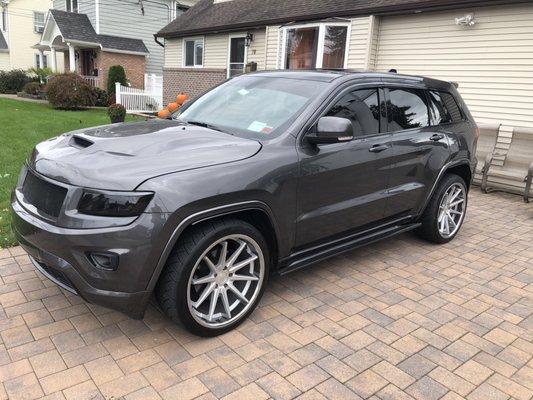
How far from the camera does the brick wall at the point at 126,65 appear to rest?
22531mm

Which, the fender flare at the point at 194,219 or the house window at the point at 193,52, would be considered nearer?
the fender flare at the point at 194,219

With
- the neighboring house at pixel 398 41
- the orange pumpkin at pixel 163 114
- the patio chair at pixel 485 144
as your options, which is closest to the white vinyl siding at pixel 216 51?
the neighboring house at pixel 398 41

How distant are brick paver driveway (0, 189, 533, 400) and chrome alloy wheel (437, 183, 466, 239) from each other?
2.78 feet

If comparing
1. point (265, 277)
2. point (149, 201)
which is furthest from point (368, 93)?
point (149, 201)

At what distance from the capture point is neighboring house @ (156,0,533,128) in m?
8.73

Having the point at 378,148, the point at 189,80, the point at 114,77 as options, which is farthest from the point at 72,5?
the point at 378,148

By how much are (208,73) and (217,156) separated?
1462 centimetres

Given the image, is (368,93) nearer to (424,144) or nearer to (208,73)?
(424,144)

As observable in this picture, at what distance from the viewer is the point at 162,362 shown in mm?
2832

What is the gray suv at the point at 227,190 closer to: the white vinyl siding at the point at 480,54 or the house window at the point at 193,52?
the white vinyl siding at the point at 480,54

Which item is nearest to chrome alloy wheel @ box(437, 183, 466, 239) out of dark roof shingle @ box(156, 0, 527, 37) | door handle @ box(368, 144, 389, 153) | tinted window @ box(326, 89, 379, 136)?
door handle @ box(368, 144, 389, 153)

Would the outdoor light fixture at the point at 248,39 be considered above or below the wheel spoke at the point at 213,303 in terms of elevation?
above

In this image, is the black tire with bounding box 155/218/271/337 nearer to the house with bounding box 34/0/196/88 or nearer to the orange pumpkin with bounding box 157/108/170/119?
the orange pumpkin with bounding box 157/108/170/119

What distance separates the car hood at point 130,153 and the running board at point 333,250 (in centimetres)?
95
